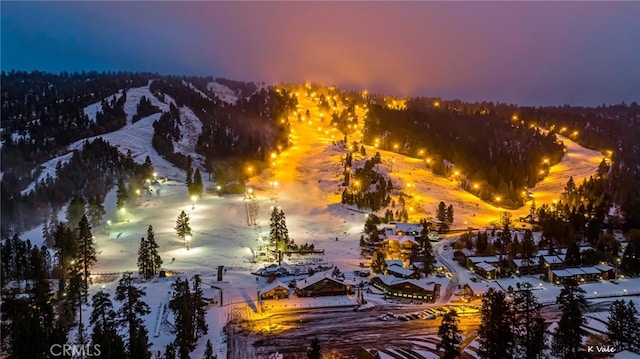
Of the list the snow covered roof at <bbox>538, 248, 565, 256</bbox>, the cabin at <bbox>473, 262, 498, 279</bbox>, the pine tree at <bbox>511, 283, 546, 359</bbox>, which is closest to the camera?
the pine tree at <bbox>511, 283, 546, 359</bbox>

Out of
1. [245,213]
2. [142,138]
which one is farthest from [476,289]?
[142,138]

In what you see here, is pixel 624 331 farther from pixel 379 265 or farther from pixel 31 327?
pixel 31 327

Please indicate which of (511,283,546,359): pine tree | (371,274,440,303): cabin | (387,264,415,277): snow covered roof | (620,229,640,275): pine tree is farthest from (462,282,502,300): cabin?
(620,229,640,275): pine tree

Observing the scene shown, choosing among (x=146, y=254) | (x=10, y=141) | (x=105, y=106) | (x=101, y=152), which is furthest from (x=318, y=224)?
(x=105, y=106)

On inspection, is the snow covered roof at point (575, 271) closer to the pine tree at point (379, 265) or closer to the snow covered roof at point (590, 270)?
the snow covered roof at point (590, 270)

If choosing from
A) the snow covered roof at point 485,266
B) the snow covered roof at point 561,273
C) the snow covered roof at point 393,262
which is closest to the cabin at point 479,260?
the snow covered roof at point 485,266

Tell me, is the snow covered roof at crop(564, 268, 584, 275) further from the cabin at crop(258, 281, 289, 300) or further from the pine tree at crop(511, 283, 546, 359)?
the cabin at crop(258, 281, 289, 300)
